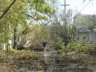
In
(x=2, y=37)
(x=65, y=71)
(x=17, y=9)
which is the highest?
(x=17, y=9)

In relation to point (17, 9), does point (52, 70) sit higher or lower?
lower

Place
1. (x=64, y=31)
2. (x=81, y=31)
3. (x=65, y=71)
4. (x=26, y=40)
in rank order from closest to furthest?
(x=65, y=71) → (x=64, y=31) → (x=26, y=40) → (x=81, y=31)

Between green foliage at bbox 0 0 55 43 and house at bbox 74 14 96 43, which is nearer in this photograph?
green foliage at bbox 0 0 55 43

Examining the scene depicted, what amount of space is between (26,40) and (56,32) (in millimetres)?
6337

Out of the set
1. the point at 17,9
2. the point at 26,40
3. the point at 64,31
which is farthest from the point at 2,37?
the point at 26,40

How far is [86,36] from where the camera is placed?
74125 mm

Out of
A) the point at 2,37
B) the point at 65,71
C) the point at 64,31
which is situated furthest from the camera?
the point at 64,31

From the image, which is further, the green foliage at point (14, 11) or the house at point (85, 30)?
the house at point (85, 30)

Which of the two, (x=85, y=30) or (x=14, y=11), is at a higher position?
(x=14, y=11)

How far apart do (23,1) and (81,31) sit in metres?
53.3

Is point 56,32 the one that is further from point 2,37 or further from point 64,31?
point 2,37

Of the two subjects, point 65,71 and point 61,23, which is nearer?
point 65,71

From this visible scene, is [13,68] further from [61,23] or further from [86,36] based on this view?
[86,36]

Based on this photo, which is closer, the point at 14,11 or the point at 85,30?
the point at 14,11
